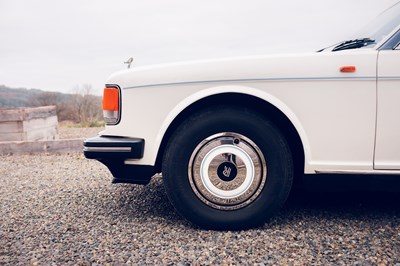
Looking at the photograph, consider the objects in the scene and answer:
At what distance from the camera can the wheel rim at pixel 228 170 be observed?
2.24 meters

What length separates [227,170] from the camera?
2242 mm

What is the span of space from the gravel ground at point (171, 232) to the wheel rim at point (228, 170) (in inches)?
10.1

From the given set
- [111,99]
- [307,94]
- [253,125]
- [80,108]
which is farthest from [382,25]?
[80,108]

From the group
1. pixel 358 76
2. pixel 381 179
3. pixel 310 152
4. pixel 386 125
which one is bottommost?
pixel 381 179

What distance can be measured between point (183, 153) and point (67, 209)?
1.35 metres

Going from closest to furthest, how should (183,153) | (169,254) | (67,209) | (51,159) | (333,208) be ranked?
(169,254), (183,153), (333,208), (67,209), (51,159)

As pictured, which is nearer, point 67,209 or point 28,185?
point 67,209

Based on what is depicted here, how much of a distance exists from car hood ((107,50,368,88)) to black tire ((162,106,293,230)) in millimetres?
247

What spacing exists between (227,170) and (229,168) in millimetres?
20

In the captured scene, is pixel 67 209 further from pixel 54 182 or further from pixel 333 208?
pixel 333 208

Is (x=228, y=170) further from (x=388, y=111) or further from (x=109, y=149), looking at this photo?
(x=388, y=111)

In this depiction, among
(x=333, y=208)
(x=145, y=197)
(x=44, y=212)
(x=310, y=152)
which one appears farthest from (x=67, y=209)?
(x=333, y=208)

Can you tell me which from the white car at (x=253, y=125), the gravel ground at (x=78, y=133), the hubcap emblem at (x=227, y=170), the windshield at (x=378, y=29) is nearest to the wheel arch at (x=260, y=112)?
the white car at (x=253, y=125)

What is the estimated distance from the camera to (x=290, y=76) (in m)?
2.19
